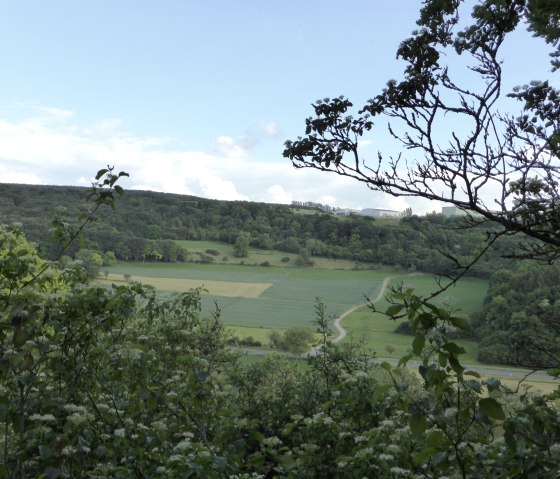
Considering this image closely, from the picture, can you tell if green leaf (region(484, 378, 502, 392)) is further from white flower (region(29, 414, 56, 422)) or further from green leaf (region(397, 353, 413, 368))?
white flower (region(29, 414, 56, 422))

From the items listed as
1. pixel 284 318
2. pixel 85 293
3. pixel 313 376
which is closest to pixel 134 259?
pixel 284 318

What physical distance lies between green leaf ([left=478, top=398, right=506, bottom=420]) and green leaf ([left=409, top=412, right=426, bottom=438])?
0.66 ft

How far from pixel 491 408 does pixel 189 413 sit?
2154 millimetres

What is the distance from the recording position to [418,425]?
155cm

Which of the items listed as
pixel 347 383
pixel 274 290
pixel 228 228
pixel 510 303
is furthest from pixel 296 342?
pixel 228 228

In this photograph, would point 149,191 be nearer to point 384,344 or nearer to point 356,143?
point 384,344

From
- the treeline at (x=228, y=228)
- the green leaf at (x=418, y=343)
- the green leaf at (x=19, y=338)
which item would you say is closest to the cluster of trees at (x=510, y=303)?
Answer: the treeline at (x=228, y=228)

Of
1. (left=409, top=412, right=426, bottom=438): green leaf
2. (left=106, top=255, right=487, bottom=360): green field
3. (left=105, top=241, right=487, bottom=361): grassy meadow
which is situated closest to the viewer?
(left=409, top=412, right=426, bottom=438): green leaf

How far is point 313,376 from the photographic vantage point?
19.8ft

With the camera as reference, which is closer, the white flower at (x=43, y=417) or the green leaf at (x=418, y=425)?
the green leaf at (x=418, y=425)

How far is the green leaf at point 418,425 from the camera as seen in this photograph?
1536mm

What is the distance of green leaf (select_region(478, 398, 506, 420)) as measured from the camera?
4.73 ft

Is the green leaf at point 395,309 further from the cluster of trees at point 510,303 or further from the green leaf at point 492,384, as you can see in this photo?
the cluster of trees at point 510,303

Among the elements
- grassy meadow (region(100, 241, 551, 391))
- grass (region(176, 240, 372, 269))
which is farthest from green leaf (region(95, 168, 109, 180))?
grass (region(176, 240, 372, 269))
